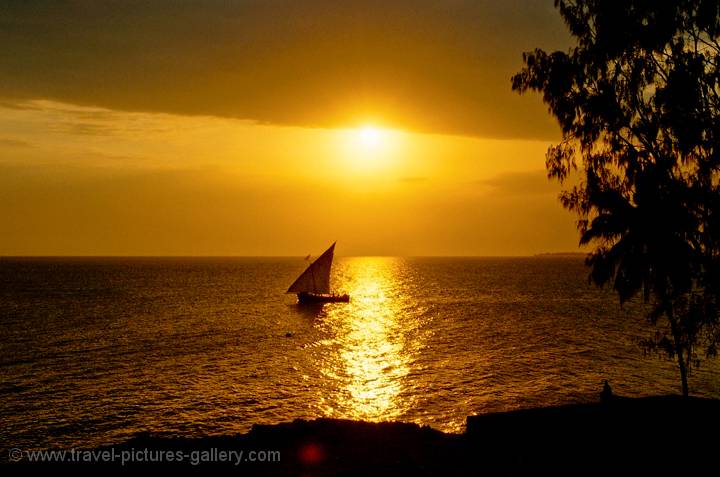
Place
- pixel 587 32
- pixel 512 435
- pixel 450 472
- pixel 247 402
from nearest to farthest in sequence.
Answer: pixel 450 472 < pixel 512 435 < pixel 587 32 < pixel 247 402

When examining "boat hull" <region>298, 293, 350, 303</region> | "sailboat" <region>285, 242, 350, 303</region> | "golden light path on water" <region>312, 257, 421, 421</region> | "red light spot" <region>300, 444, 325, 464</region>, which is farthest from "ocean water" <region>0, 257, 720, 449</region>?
"red light spot" <region>300, 444, 325, 464</region>

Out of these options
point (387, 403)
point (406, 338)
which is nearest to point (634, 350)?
point (406, 338)

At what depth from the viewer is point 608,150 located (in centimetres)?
2256

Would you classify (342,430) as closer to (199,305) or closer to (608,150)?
(608,150)

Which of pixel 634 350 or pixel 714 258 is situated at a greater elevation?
pixel 714 258

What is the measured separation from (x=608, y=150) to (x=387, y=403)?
2833 centimetres

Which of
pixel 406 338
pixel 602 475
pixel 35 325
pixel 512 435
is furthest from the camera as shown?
pixel 35 325

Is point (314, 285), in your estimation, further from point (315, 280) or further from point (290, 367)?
point (290, 367)

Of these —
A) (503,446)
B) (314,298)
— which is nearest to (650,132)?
(503,446)

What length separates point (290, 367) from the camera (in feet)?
182

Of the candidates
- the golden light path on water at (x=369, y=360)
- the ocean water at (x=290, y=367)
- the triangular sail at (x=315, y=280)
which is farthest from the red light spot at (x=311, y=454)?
the triangular sail at (x=315, y=280)

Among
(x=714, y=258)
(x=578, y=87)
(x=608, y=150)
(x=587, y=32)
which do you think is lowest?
(x=714, y=258)

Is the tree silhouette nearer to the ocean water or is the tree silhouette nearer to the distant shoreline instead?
the distant shoreline

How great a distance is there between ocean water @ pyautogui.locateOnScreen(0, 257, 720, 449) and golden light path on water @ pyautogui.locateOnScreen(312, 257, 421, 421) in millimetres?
267
